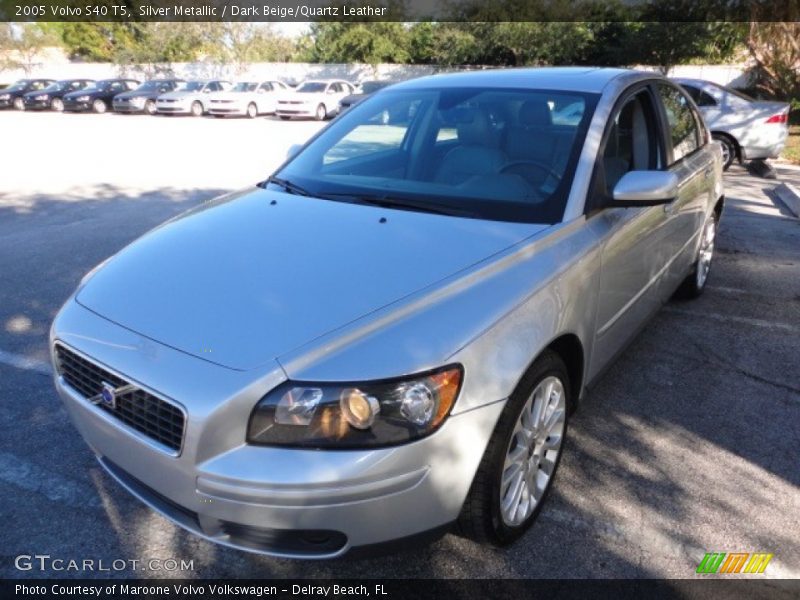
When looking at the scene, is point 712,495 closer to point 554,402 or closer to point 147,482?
point 554,402

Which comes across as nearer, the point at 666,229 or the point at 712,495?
the point at 712,495

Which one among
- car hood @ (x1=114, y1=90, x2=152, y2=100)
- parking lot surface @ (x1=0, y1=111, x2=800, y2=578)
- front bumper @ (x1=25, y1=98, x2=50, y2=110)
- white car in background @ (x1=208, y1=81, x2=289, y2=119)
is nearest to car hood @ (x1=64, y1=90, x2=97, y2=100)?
front bumper @ (x1=25, y1=98, x2=50, y2=110)

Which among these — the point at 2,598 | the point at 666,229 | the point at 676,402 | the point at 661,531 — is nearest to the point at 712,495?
the point at 661,531

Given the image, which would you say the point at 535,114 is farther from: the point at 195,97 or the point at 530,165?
the point at 195,97

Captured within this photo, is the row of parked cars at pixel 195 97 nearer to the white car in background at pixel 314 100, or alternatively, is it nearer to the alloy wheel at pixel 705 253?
the white car in background at pixel 314 100

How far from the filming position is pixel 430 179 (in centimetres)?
313

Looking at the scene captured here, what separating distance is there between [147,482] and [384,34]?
124 ft

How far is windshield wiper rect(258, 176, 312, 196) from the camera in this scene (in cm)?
324

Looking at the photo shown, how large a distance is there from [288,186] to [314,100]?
72.1 feet

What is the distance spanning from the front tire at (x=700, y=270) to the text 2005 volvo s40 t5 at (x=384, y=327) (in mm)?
1602

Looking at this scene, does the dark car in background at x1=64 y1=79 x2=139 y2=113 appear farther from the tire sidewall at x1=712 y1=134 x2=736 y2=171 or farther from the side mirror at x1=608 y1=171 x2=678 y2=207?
the side mirror at x1=608 y1=171 x2=678 y2=207

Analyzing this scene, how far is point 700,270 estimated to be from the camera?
5.07 metres

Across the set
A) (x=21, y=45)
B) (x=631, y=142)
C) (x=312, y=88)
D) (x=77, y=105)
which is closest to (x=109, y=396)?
(x=631, y=142)

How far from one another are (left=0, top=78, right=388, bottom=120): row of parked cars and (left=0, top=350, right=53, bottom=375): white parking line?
63.0 ft
